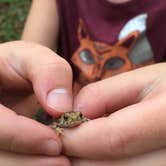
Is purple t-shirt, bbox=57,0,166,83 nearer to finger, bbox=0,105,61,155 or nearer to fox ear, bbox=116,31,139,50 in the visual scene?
fox ear, bbox=116,31,139,50

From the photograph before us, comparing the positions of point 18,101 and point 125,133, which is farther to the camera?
point 18,101

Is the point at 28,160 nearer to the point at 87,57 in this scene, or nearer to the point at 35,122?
the point at 35,122

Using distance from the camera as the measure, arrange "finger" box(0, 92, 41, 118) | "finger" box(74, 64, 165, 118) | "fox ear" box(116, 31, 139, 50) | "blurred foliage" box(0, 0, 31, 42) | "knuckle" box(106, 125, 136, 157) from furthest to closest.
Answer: "blurred foliage" box(0, 0, 31, 42) < "fox ear" box(116, 31, 139, 50) < "finger" box(0, 92, 41, 118) < "finger" box(74, 64, 165, 118) < "knuckle" box(106, 125, 136, 157)

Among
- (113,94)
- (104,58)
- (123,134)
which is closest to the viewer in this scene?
(123,134)

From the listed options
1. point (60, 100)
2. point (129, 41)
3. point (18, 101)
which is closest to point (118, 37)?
point (129, 41)

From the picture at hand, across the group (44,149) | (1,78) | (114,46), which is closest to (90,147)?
(44,149)

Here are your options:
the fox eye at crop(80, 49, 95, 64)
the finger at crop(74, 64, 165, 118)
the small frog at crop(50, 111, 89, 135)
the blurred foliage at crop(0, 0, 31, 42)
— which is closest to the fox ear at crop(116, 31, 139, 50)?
the fox eye at crop(80, 49, 95, 64)

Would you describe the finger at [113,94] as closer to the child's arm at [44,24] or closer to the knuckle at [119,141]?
the knuckle at [119,141]

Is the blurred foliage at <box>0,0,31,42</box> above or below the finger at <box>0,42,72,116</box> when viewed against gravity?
below

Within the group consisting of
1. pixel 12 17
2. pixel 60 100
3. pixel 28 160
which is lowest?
pixel 12 17
